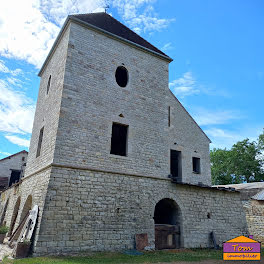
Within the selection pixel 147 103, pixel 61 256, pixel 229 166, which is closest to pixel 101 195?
pixel 61 256

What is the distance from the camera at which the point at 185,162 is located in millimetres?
14453

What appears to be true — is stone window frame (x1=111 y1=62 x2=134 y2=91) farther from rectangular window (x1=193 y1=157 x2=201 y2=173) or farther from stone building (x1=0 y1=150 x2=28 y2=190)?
stone building (x1=0 y1=150 x2=28 y2=190)

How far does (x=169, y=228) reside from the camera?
10195 millimetres

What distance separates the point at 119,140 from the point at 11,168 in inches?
593

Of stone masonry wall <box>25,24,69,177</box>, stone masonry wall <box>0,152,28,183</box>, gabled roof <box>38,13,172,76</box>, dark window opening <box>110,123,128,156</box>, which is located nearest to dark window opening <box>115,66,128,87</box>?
gabled roof <box>38,13,172,76</box>

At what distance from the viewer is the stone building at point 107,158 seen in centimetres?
828

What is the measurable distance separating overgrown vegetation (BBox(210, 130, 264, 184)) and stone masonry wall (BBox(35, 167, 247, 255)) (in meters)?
25.6

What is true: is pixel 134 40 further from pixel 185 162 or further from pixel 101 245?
pixel 101 245

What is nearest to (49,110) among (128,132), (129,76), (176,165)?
(128,132)

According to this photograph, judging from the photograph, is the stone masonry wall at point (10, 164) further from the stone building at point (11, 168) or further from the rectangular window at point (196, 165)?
the rectangular window at point (196, 165)

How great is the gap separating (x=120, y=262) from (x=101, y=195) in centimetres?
253

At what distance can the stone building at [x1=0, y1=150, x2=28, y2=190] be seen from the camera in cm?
2059

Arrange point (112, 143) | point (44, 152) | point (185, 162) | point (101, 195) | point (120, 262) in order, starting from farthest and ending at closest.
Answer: point (185, 162) < point (112, 143) < point (44, 152) < point (101, 195) < point (120, 262)

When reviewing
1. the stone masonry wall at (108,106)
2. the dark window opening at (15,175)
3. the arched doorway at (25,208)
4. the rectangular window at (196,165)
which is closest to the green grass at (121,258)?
the stone masonry wall at (108,106)
